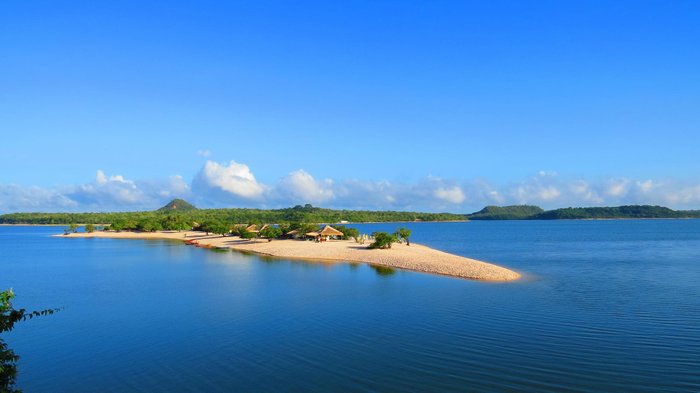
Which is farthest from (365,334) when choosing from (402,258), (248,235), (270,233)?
(248,235)

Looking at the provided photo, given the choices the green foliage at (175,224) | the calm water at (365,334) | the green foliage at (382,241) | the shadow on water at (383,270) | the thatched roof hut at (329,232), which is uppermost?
the green foliage at (175,224)

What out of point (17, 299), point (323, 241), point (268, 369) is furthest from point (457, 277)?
point (323, 241)

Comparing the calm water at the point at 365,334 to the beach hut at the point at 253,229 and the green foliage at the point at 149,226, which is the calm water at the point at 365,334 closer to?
the beach hut at the point at 253,229

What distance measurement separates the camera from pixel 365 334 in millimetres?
25969

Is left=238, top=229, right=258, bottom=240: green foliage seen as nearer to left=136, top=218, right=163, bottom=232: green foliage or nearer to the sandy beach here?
the sandy beach

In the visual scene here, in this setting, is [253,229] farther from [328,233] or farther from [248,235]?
[328,233]

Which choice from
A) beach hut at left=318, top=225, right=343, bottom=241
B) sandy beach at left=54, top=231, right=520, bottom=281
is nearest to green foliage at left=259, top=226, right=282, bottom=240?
sandy beach at left=54, top=231, right=520, bottom=281

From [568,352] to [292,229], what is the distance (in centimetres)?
8550

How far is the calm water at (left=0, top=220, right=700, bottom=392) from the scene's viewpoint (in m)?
19.2

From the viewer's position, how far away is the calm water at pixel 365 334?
19.2m

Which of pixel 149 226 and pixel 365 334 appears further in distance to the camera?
pixel 149 226

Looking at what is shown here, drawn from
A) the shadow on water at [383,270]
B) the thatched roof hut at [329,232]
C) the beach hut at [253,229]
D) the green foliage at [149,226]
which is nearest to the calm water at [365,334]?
the shadow on water at [383,270]

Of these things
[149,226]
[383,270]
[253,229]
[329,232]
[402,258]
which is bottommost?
[383,270]

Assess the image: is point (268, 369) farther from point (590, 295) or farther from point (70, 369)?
point (590, 295)
